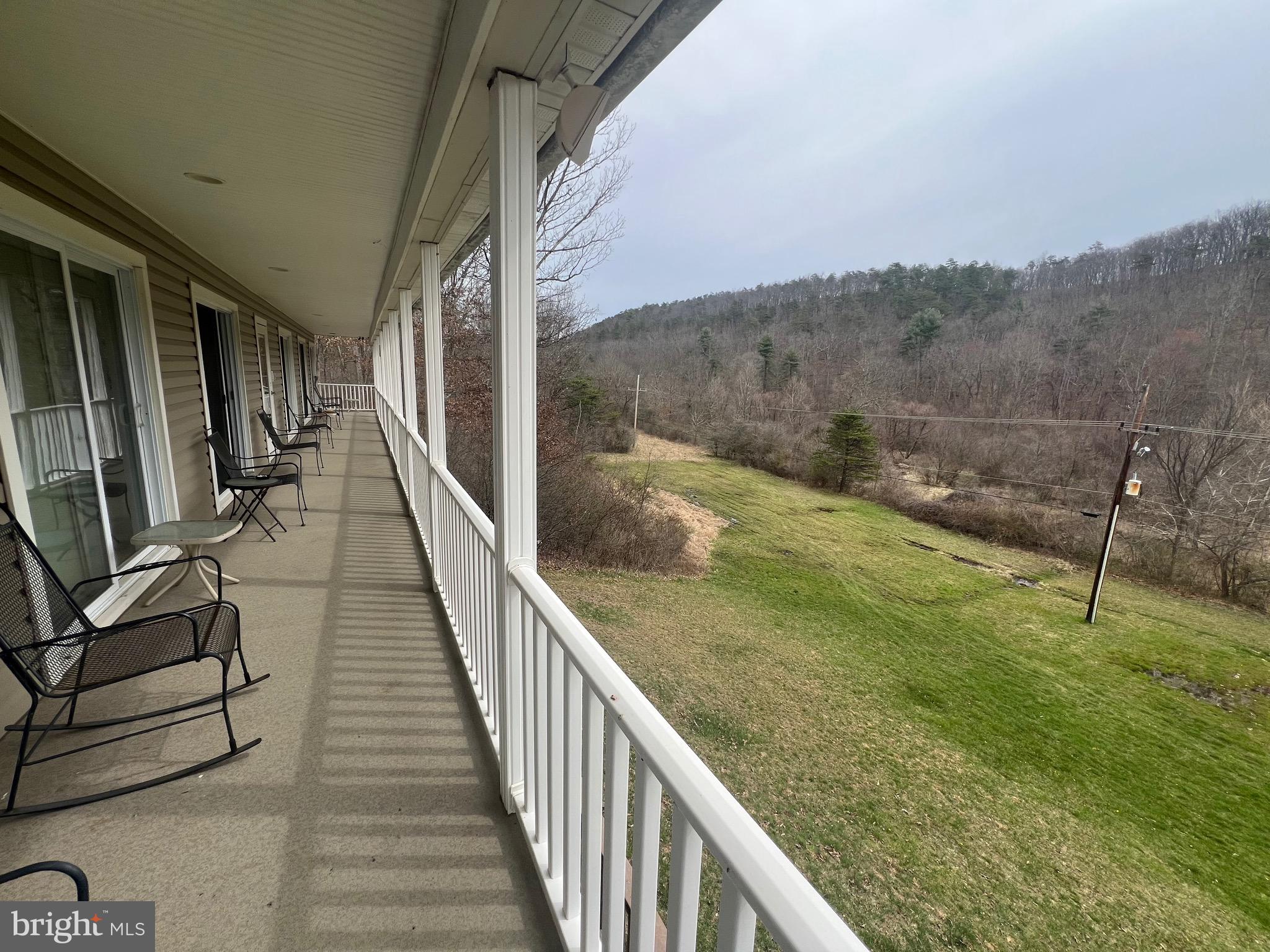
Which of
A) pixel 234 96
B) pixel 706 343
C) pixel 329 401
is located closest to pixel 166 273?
pixel 234 96

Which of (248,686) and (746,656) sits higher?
(248,686)

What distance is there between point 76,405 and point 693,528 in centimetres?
1121

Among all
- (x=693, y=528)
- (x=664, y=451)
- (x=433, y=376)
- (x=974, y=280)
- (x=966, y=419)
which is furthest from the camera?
(x=664, y=451)

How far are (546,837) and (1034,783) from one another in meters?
6.16

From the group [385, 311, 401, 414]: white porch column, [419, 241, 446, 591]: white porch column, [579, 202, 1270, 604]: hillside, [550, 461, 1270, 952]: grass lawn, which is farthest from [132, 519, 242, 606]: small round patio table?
[579, 202, 1270, 604]: hillside

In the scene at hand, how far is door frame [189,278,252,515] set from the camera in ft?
14.5

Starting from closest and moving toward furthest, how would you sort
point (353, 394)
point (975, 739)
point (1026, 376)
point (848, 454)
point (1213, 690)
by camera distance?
point (975, 739), point (1213, 690), point (1026, 376), point (353, 394), point (848, 454)

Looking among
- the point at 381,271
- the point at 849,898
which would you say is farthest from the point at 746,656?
the point at 381,271

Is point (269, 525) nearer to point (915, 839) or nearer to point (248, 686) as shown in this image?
point (248, 686)

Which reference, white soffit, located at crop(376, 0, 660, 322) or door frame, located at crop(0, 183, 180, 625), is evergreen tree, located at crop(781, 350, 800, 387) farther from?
white soffit, located at crop(376, 0, 660, 322)

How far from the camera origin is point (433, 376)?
11.4ft

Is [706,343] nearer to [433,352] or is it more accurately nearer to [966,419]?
[966,419]

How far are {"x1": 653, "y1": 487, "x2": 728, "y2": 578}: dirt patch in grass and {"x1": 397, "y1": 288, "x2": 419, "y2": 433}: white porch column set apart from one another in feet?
20.5

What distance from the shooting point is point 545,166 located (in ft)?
6.13
